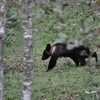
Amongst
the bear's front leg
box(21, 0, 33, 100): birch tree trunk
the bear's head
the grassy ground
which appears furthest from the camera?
the bear's head

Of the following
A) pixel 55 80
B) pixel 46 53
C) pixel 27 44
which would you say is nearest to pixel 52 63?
pixel 46 53

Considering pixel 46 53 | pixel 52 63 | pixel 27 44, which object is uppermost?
pixel 27 44

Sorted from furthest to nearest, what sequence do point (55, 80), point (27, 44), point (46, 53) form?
point (46, 53) < point (55, 80) < point (27, 44)

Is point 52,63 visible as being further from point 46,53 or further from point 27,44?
point 27,44

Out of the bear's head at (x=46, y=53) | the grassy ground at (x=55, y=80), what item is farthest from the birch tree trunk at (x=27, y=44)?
the bear's head at (x=46, y=53)

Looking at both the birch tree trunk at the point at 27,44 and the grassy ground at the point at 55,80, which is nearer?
the birch tree trunk at the point at 27,44

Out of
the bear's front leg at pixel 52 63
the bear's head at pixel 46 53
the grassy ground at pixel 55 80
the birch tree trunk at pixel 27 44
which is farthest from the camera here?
the bear's head at pixel 46 53

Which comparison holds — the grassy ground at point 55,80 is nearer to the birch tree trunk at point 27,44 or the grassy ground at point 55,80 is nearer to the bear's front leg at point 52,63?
the bear's front leg at point 52,63

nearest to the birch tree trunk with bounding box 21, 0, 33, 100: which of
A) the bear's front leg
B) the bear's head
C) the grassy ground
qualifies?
the grassy ground

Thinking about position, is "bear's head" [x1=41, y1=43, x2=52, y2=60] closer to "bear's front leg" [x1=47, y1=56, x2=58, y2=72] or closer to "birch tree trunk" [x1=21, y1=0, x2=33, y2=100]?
"bear's front leg" [x1=47, y1=56, x2=58, y2=72]

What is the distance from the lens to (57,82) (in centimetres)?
823

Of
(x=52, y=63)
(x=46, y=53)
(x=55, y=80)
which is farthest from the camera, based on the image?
(x=46, y=53)

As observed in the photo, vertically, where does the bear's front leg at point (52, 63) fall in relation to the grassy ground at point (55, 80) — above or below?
above

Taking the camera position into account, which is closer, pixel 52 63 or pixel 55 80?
pixel 55 80
